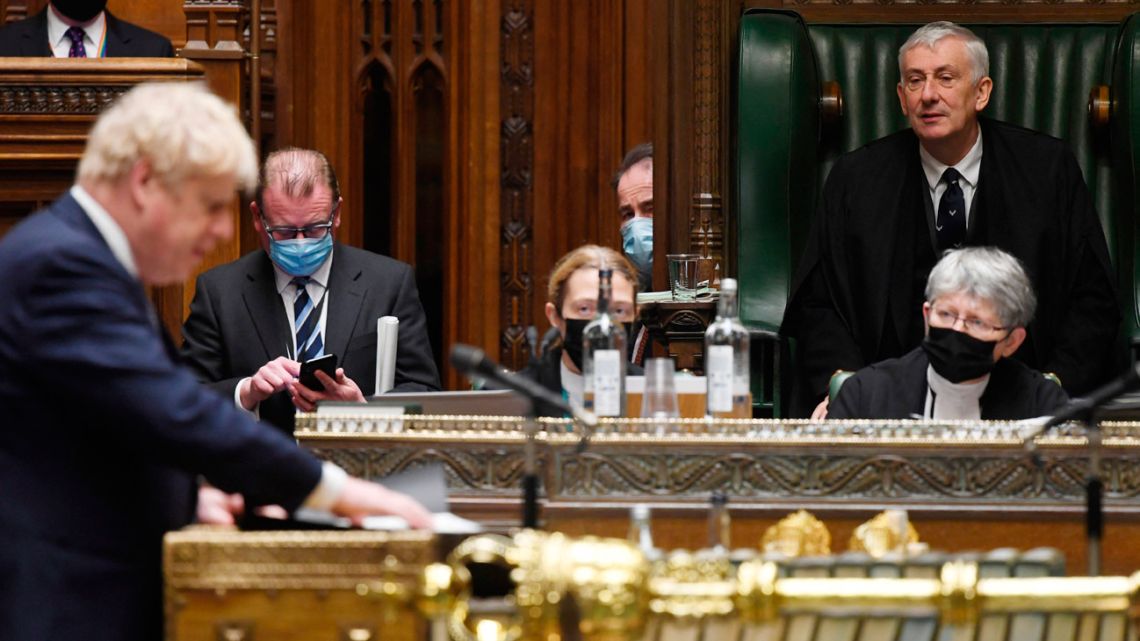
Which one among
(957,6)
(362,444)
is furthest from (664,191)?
(362,444)

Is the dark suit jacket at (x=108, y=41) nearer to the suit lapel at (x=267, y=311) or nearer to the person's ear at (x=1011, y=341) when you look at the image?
the suit lapel at (x=267, y=311)

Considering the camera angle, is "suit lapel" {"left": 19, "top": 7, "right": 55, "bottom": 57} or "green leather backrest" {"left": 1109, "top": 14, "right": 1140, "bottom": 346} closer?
"green leather backrest" {"left": 1109, "top": 14, "right": 1140, "bottom": 346}

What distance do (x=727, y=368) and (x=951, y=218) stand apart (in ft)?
5.47

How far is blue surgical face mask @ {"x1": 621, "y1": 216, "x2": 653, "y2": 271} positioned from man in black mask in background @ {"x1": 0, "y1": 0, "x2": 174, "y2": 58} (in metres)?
1.80

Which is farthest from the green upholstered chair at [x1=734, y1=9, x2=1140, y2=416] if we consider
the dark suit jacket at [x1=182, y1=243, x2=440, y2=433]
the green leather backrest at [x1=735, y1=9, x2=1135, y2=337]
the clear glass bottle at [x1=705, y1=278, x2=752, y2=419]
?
the clear glass bottle at [x1=705, y1=278, x2=752, y2=419]

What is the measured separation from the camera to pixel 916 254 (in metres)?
5.09

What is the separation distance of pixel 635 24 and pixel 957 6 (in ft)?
5.75

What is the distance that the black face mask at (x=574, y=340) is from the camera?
4.07 m

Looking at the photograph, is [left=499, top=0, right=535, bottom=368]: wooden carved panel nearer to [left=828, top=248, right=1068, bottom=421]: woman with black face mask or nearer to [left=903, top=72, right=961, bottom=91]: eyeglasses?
[left=903, top=72, right=961, bottom=91]: eyeglasses

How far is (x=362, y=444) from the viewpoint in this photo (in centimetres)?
348

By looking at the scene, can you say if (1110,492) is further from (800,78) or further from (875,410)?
(800,78)

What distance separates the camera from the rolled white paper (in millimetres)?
4277

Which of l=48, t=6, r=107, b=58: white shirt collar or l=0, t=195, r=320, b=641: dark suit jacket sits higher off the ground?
l=48, t=6, r=107, b=58: white shirt collar

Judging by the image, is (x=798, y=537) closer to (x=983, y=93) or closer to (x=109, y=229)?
(x=109, y=229)
